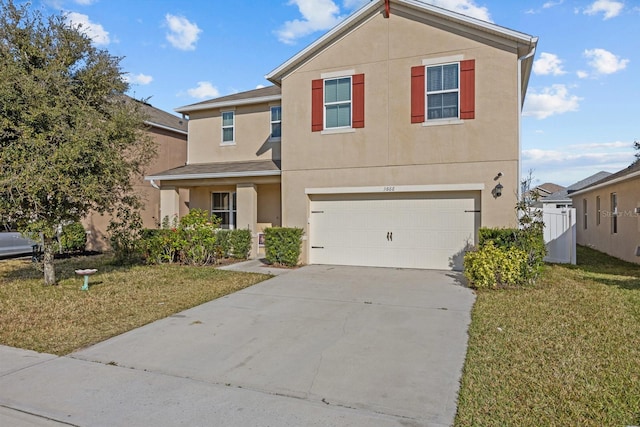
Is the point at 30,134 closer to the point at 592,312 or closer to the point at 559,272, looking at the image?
the point at 592,312

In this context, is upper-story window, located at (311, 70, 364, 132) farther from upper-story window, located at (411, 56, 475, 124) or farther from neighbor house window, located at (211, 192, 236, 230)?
neighbor house window, located at (211, 192, 236, 230)

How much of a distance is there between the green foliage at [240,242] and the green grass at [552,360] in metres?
8.02

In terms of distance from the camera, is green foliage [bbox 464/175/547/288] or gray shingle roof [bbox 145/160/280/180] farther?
gray shingle roof [bbox 145/160/280/180]

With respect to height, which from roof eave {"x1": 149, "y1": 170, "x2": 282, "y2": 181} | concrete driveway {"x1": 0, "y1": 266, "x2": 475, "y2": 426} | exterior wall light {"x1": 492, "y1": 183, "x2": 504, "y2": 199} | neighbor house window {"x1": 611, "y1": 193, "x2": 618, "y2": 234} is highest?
roof eave {"x1": 149, "y1": 170, "x2": 282, "y2": 181}

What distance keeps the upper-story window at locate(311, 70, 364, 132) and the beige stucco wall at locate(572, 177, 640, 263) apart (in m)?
9.41

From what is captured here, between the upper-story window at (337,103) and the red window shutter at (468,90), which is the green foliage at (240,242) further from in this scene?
the red window shutter at (468,90)

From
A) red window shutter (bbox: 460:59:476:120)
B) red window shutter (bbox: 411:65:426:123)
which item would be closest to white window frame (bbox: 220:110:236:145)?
red window shutter (bbox: 411:65:426:123)

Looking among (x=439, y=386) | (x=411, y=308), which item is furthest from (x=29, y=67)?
(x=439, y=386)

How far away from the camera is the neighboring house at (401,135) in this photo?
10.9 m

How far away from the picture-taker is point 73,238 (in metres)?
16.0

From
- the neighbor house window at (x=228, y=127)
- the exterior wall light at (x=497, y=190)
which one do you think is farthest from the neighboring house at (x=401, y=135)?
the neighbor house window at (x=228, y=127)

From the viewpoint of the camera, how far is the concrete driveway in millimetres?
3744

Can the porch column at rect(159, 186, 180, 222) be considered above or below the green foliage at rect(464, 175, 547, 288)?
above

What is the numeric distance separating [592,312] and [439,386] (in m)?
4.30
